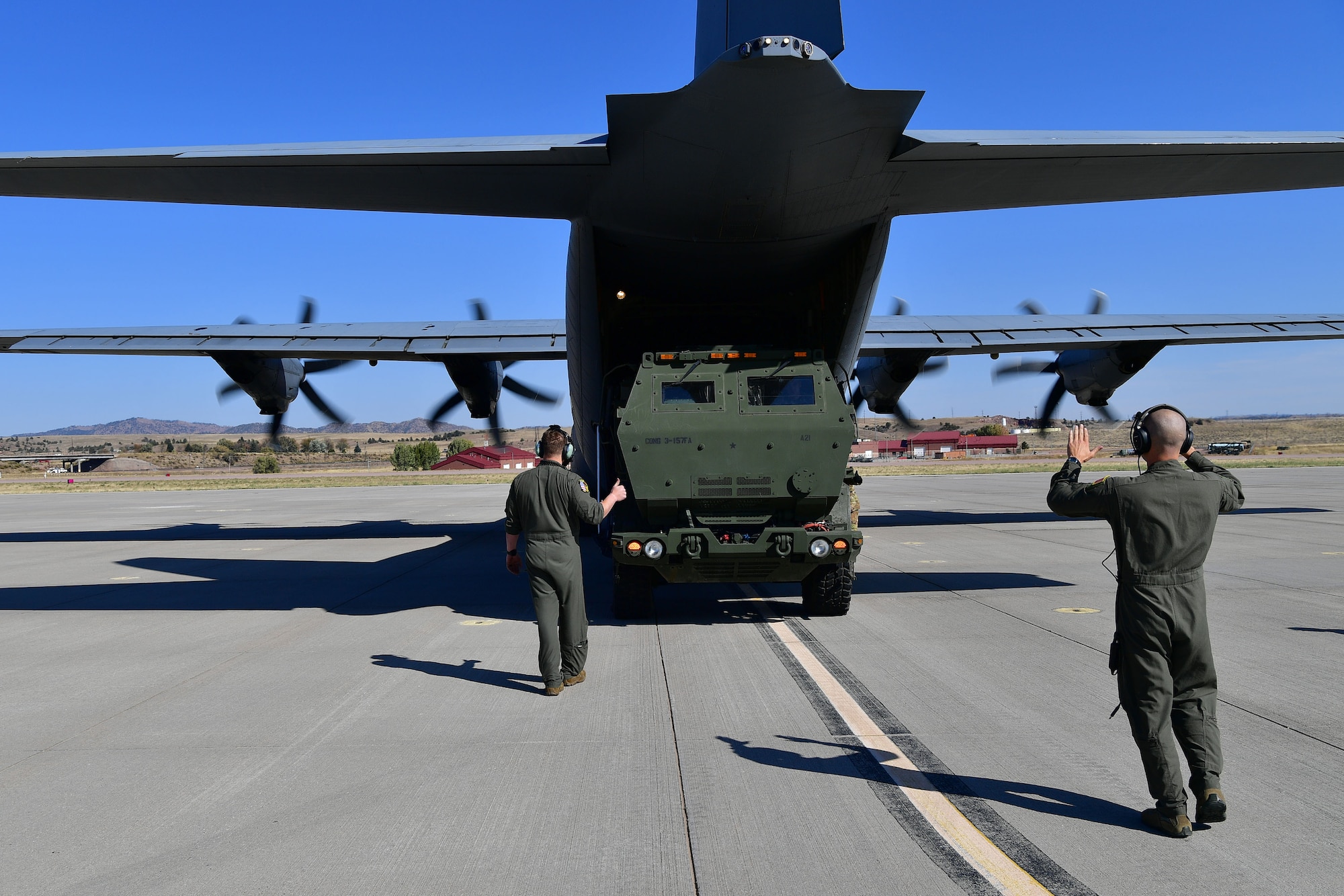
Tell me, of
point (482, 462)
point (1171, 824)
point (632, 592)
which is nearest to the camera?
point (1171, 824)

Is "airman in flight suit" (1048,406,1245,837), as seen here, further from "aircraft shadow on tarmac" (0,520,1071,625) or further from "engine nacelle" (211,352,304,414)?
"engine nacelle" (211,352,304,414)

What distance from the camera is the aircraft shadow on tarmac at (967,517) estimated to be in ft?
65.0

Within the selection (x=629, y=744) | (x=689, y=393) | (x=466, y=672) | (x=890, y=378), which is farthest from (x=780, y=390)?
(x=890, y=378)

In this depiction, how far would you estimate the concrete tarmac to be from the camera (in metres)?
3.46

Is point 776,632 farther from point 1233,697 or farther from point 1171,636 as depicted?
point 1171,636

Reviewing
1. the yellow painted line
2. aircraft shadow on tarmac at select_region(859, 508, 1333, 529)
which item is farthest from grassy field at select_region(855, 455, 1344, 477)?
the yellow painted line

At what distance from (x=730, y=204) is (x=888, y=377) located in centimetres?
1077

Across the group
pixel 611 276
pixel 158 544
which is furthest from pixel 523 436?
pixel 611 276

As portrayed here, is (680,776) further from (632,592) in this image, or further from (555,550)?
(632,592)

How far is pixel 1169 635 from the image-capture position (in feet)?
12.0

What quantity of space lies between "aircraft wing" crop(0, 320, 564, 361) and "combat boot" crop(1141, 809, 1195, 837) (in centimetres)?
1412

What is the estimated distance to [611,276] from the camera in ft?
30.0

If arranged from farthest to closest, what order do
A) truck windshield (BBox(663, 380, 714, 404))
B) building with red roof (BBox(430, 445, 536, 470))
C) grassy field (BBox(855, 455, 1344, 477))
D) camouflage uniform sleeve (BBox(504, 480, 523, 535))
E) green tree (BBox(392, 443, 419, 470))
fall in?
1. green tree (BBox(392, 443, 419, 470))
2. building with red roof (BBox(430, 445, 536, 470))
3. grassy field (BBox(855, 455, 1344, 477))
4. truck windshield (BBox(663, 380, 714, 404))
5. camouflage uniform sleeve (BBox(504, 480, 523, 535))

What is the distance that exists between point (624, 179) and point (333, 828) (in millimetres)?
5496
